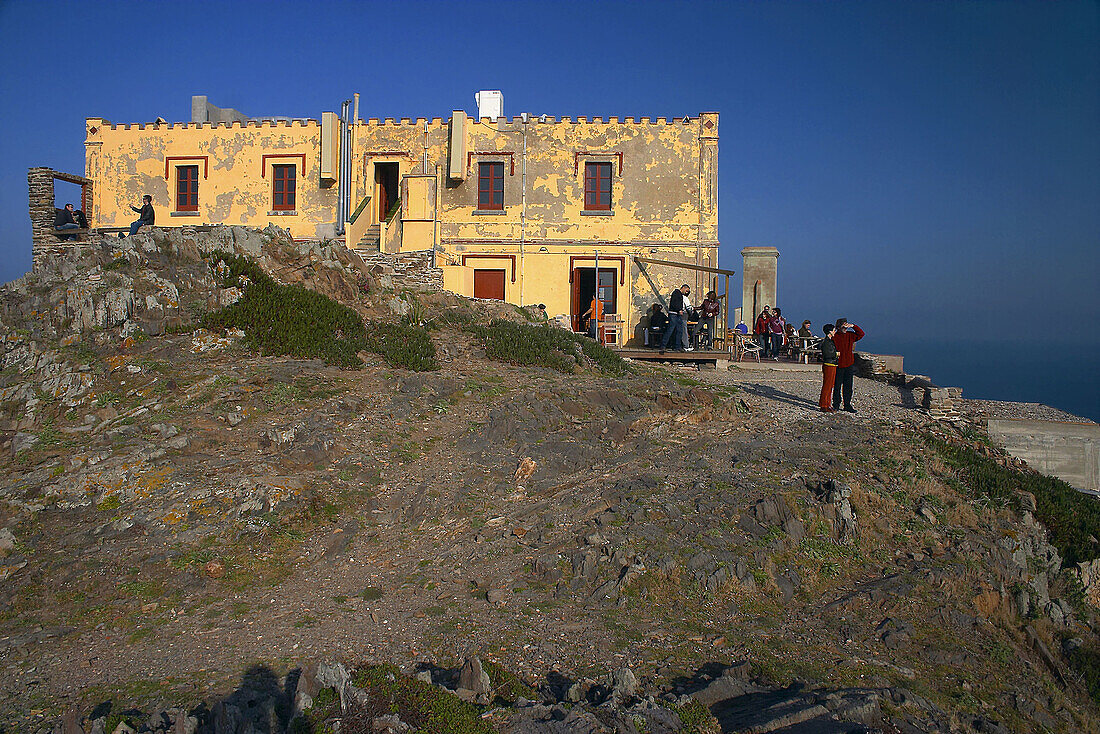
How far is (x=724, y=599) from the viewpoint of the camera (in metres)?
7.04

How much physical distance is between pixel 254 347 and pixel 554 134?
13825 mm

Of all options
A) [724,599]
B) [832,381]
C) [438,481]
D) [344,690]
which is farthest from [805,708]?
[832,381]

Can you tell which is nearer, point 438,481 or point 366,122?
point 438,481

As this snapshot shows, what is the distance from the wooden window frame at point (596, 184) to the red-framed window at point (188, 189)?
41.5 feet

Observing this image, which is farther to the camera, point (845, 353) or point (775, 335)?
point (775, 335)

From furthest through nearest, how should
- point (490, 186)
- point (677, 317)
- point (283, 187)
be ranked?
point (283, 187) → point (490, 186) → point (677, 317)

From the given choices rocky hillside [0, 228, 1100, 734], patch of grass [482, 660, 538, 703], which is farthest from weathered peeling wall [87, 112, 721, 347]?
patch of grass [482, 660, 538, 703]

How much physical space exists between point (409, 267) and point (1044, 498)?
15546 millimetres

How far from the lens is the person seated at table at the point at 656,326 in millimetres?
20516

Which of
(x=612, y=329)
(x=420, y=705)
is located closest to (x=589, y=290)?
(x=612, y=329)

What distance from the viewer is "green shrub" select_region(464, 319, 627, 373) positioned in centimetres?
1390

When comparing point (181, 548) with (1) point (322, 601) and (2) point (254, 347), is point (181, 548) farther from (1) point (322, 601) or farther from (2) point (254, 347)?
A: (2) point (254, 347)

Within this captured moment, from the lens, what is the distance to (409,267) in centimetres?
2003

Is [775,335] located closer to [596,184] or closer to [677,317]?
[677,317]
